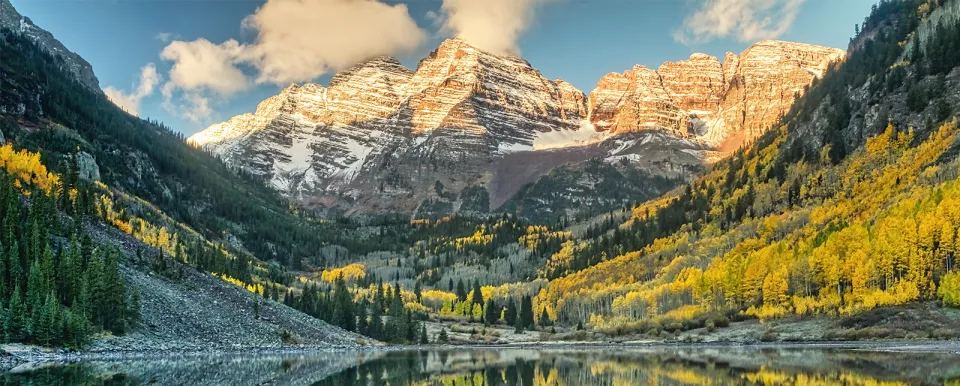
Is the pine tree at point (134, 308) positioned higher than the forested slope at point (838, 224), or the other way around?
the forested slope at point (838, 224)

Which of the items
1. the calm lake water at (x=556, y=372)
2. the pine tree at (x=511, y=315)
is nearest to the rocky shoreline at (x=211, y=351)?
the calm lake water at (x=556, y=372)

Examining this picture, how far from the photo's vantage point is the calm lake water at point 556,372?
1753 inches

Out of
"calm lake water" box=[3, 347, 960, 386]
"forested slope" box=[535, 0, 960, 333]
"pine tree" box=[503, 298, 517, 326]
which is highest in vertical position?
"forested slope" box=[535, 0, 960, 333]

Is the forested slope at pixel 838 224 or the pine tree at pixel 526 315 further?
the pine tree at pixel 526 315

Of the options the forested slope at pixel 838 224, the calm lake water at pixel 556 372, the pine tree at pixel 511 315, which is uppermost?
the forested slope at pixel 838 224

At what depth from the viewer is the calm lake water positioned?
1753 inches

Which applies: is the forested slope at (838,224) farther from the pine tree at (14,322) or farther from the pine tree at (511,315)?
the pine tree at (14,322)

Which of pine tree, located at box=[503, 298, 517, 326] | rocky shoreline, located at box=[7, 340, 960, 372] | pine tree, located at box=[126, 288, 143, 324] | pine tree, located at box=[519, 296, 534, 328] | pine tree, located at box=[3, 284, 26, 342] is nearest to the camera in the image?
rocky shoreline, located at box=[7, 340, 960, 372]

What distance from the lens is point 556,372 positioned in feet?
192

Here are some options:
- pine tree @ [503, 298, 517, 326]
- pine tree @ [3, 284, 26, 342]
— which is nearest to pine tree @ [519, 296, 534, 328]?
pine tree @ [503, 298, 517, 326]

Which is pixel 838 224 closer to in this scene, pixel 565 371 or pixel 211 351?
pixel 565 371

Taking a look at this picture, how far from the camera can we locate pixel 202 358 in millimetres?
70625

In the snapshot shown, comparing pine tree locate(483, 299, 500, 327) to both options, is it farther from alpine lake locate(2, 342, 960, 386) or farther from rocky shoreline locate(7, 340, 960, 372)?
alpine lake locate(2, 342, 960, 386)

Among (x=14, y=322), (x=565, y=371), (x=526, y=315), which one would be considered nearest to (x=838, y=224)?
(x=526, y=315)
